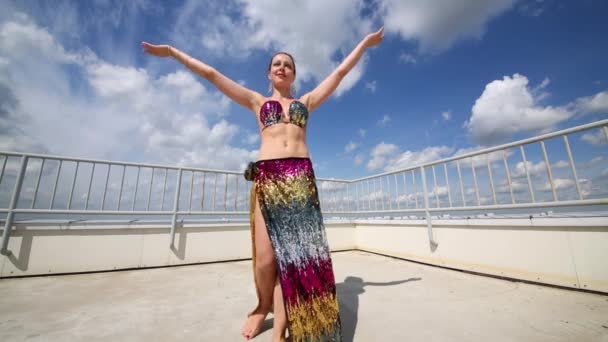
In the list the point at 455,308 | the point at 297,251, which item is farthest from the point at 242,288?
the point at 455,308

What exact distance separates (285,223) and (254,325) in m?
0.72

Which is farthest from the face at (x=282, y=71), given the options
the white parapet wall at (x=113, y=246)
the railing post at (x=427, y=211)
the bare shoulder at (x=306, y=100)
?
the white parapet wall at (x=113, y=246)

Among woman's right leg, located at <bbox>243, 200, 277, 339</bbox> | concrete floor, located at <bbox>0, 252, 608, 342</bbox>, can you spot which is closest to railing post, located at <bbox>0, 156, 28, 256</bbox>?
concrete floor, located at <bbox>0, 252, 608, 342</bbox>

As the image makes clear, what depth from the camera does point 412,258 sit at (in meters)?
3.75

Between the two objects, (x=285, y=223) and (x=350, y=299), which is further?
(x=350, y=299)

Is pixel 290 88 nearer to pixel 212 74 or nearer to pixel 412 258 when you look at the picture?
pixel 212 74

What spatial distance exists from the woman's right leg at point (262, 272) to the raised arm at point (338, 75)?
90 cm

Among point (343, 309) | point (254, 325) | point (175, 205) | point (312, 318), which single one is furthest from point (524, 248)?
point (175, 205)

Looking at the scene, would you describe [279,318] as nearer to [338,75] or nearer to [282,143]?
[282,143]

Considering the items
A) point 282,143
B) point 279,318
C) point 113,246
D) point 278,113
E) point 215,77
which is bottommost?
point 279,318

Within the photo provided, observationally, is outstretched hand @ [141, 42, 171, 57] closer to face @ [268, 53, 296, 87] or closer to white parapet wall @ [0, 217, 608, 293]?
face @ [268, 53, 296, 87]

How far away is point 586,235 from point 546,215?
35 cm

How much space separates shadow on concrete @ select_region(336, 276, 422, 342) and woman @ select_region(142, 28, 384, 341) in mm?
299

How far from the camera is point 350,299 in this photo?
2.13 metres
